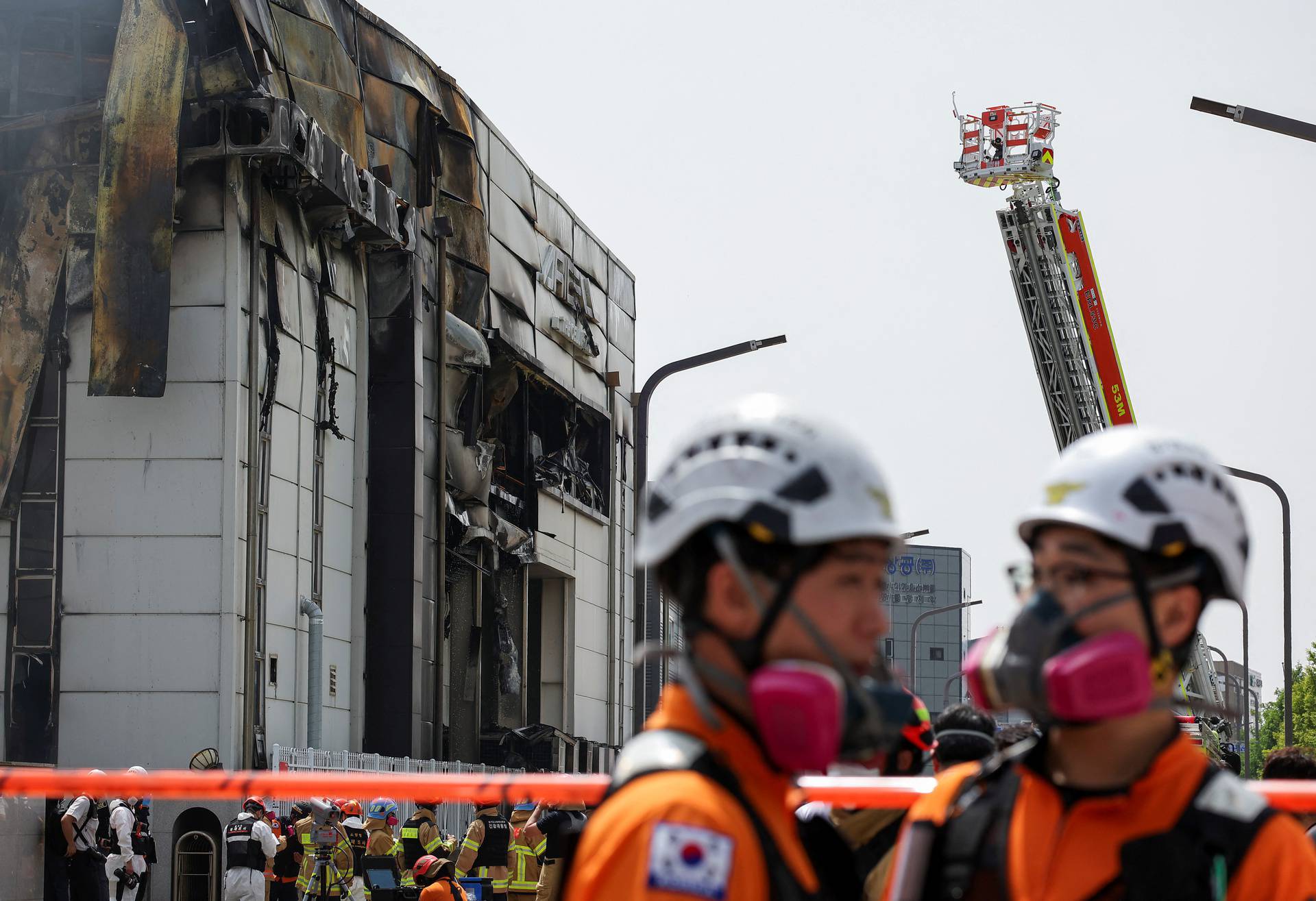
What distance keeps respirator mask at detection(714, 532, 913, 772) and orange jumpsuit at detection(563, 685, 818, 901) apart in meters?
0.06

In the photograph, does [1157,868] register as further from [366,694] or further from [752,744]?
[366,694]

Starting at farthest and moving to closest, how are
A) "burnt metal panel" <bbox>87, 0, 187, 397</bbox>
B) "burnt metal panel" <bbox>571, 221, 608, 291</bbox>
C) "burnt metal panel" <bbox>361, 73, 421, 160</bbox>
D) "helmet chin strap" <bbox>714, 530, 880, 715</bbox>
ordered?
"burnt metal panel" <bbox>571, 221, 608, 291</bbox> → "burnt metal panel" <bbox>361, 73, 421, 160</bbox> → "burnt metal panel" <bbox>87, 0, 187, 397</bbox> → "helmet chin strap" <bbox>714, 530, 880, 715</bbox>

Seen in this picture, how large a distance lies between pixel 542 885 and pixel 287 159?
690 inches

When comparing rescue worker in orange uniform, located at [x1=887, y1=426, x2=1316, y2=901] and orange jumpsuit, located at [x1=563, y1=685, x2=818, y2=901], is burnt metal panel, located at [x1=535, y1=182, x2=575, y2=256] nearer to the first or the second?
rescue worker in orange uniform, located at [x1=887, y1=426, x2=1316, y2=901]

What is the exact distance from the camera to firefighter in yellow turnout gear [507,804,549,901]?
16203 mm

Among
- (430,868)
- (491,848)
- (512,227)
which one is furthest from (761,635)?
(512,227)

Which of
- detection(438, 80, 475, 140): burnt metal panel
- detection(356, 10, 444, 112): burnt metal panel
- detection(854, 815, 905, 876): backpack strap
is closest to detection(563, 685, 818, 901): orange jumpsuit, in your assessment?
detection(854, 815, 905, 876): backpack strap

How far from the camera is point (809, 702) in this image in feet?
8.07

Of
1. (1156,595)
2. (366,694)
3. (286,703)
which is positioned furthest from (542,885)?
(366,694)

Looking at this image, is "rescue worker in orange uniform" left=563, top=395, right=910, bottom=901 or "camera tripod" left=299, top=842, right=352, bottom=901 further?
"camera tripod" left=299, top=842, right=352, bottom=901

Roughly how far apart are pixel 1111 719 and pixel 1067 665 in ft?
0.58

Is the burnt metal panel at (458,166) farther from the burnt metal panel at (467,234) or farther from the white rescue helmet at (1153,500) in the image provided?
the white rescue helmet at (1153,500)

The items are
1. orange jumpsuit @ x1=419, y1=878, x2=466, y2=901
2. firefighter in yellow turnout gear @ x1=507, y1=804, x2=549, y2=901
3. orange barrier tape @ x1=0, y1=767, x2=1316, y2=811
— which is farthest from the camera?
firefighter in yellow turnout gear @ x1=507, y1=804, x2=549, y2=901

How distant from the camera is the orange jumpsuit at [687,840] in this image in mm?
2324
